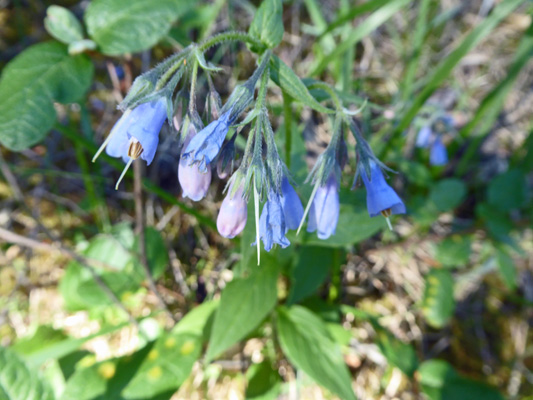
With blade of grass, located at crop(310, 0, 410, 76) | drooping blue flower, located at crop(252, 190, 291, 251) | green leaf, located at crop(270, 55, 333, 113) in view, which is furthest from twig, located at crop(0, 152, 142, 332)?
blade of grass, located at crop(310, 0, 410, 76)

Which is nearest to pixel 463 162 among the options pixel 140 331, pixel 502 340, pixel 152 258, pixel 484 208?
pixel 484 208

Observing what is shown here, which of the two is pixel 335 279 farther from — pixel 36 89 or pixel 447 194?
pixel 36 89

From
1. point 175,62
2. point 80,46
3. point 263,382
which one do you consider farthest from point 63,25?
point 263,382

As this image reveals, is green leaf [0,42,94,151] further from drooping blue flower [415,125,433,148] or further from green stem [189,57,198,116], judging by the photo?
drooping blue flower [415,125,433,148]

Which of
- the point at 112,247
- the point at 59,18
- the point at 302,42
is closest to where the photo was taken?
the point at 59,18

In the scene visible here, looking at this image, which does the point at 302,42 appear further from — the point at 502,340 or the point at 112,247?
the point at 502,340

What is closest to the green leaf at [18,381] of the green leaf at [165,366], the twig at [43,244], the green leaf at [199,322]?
the green leaf at [165,366]
